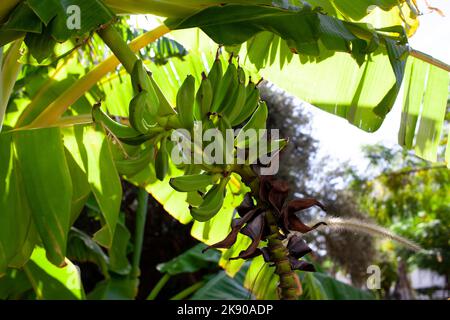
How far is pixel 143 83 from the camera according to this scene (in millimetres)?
860

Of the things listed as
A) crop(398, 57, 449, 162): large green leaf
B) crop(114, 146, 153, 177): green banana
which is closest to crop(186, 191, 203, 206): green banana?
crop(114, 146, 153, 177): green banana

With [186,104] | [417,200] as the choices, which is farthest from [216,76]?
[417,200]

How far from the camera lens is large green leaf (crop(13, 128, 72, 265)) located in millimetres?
1192

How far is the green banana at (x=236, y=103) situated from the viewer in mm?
1010

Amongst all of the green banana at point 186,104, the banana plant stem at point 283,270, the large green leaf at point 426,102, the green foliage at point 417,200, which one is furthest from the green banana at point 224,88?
the green foliage at point 417,200

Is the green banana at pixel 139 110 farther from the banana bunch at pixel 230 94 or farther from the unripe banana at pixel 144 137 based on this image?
the banana bunch at pixel 230 94

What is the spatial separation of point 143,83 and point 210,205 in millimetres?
215

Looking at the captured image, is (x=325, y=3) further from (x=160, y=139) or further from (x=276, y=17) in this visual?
(x=160, y=139)

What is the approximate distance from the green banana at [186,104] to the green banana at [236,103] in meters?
0.12

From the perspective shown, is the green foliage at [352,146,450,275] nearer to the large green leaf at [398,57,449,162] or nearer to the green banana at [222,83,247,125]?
the large green leaf at [398,57,449,162]

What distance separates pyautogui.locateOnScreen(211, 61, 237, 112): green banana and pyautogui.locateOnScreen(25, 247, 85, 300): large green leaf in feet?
3.61

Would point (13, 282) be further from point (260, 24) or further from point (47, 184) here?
point (260, 24)

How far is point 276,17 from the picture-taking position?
3.18 feet

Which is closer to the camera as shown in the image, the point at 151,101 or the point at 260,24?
the point at 151,101
